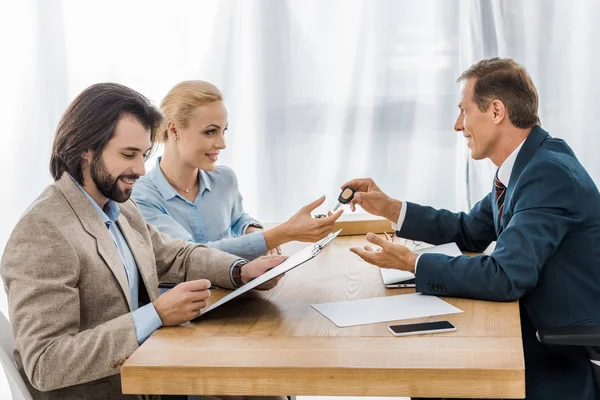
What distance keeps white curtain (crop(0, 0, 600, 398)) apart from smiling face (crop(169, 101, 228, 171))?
102cm

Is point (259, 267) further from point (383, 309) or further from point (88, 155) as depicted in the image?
point (88, 155)

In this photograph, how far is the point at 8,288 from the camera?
1556mm

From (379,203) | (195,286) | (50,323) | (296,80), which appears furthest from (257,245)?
(296,80)

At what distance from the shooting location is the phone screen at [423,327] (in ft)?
5.03

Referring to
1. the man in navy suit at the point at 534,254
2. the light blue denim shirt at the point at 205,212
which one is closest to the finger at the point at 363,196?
the light blue denim shirt at the point at 205,212

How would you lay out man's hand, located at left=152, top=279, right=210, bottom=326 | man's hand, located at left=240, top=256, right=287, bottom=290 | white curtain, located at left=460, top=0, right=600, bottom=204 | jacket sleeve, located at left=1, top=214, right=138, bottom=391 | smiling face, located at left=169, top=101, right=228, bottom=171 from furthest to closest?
white curtain, located at left=460, top=0, right=600, bottom=204, smiling face, located at left=169, top=101, right=228, bottom=171, man's hand, located at left=240, top=256, right=287, bottom=290, man's hand, located at left=152, top=279, right=210, bottom=326, jacket sleeve, located at left=1, top=214, right=138, bottom=391

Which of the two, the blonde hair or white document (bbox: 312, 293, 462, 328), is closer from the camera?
white document (bbox: 312, 293, 462, 328)

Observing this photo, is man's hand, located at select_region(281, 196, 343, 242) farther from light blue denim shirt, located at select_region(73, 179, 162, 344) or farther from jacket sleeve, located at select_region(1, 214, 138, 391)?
jacket sleeve, located at select_region(1, 214, 138, 391)

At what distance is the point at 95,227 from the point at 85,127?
0.22m

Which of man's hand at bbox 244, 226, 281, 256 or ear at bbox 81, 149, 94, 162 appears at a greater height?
ear at bbox 81, 149, 94, 162

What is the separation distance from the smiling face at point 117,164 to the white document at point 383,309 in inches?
20.1

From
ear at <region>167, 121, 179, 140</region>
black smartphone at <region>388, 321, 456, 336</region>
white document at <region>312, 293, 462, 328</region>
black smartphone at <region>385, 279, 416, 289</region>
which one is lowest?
black smartphone at <region>385, 279, 416, 289</region>

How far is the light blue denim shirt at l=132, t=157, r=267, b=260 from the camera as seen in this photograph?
2.28 m

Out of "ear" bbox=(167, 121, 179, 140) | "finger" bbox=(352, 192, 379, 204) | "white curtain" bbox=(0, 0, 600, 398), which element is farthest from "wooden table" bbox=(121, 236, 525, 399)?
"white curtain" bbox=(0, 0, 600, 398)
